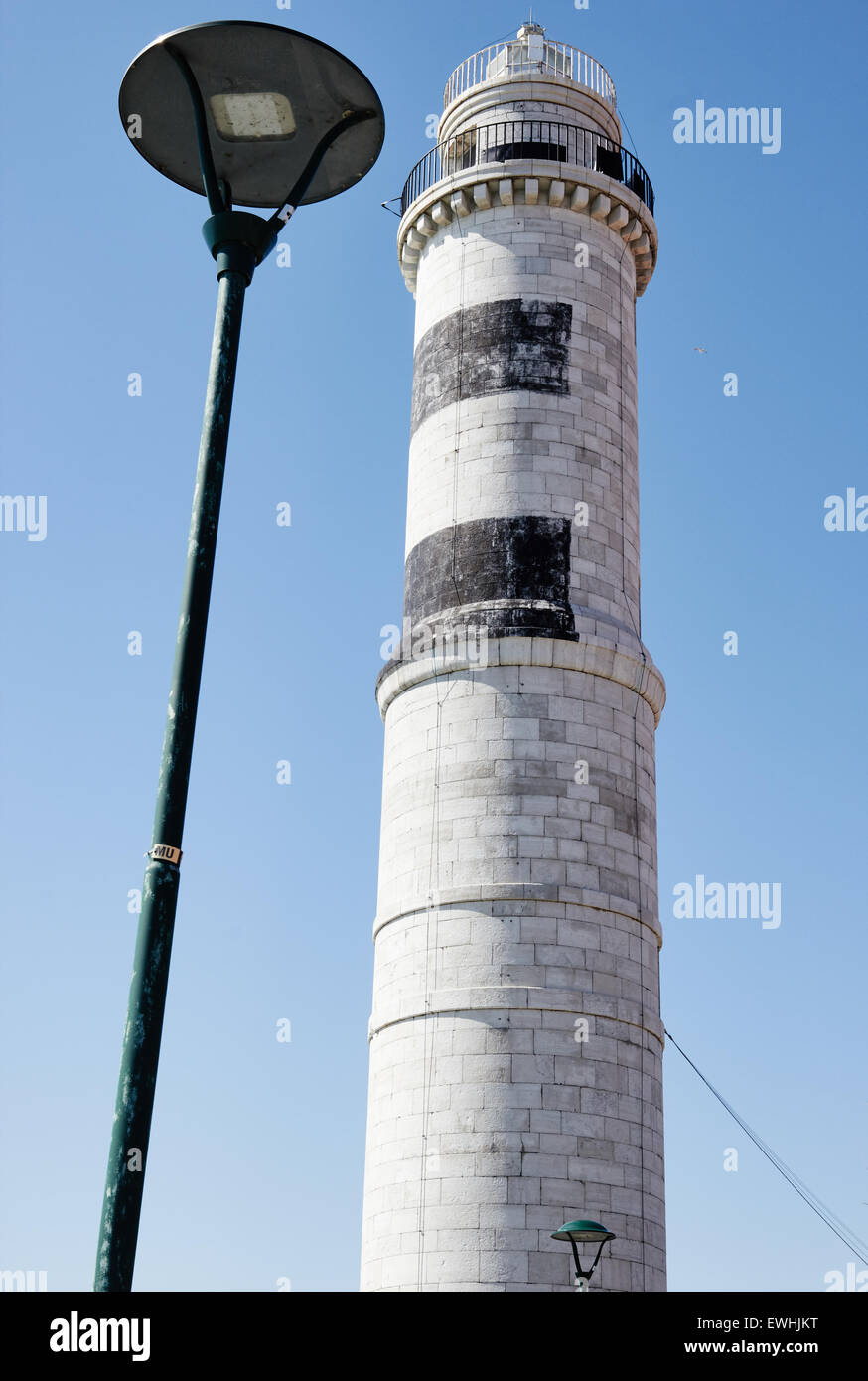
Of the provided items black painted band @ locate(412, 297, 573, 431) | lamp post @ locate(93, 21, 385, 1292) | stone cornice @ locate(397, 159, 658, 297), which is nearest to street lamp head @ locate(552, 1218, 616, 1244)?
lamp post @ locate(93, 21, 385, 1292)

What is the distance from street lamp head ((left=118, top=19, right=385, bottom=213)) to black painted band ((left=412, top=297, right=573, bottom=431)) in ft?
45.0

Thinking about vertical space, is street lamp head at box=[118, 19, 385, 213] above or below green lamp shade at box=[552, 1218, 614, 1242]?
above

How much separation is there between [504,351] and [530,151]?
4803 mm

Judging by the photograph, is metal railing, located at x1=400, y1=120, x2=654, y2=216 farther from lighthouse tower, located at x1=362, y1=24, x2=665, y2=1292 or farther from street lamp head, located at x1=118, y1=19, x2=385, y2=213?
street lamp head, located at x1=118, y1=19, x2=385, y2=213

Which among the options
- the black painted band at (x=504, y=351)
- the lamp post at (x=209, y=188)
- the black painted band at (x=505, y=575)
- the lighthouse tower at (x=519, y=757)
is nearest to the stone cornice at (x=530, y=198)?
the lighthouse tower at (x=519, y=757)

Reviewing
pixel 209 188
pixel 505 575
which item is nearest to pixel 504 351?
pixel 505 575

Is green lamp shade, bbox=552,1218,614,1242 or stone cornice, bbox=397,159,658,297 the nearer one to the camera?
green lamp shade, bbox=552,1218,614,1242

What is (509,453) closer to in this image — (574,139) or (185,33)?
(574,139)

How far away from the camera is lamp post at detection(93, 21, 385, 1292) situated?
29.6ft

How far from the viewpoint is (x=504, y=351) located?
89.1 feet

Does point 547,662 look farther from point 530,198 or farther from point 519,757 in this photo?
point 530,198

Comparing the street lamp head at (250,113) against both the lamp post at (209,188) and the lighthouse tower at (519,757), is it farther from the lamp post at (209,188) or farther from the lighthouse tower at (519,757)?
the lighthouse tower at (519,757)

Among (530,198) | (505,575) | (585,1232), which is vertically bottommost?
(585,1232)
